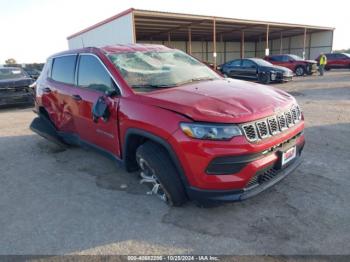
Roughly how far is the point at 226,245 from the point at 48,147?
438 centimetres

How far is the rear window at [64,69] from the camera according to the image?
4516 millimetres

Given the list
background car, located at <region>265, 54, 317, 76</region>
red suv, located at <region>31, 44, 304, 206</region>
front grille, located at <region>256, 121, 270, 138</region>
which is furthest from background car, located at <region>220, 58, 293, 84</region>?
front grille, located at <region>256, 121, 270, 138</region>

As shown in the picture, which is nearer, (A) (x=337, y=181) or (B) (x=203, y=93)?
(B) (x=203, y=93)

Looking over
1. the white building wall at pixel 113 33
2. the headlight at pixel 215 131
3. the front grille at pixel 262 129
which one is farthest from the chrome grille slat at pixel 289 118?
the white building wall at pixel 113 33

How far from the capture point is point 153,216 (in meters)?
3.12

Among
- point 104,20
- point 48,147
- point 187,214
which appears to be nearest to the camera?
point 187,214

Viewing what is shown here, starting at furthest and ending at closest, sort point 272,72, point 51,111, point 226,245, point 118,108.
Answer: point 272,72 < point 51,111 < point 118,108 < point 226,245

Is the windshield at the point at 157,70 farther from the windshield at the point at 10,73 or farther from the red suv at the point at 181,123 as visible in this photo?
the windshield at the point at 10,73

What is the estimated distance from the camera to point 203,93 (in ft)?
10.4

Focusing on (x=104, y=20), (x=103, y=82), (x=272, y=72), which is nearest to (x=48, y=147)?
(x=103, y=82)

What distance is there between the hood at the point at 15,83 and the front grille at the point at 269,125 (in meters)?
10.3

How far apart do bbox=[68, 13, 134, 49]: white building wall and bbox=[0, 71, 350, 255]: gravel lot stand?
1320cm

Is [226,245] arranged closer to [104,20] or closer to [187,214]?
[187,214]

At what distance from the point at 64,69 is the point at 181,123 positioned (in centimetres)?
296
